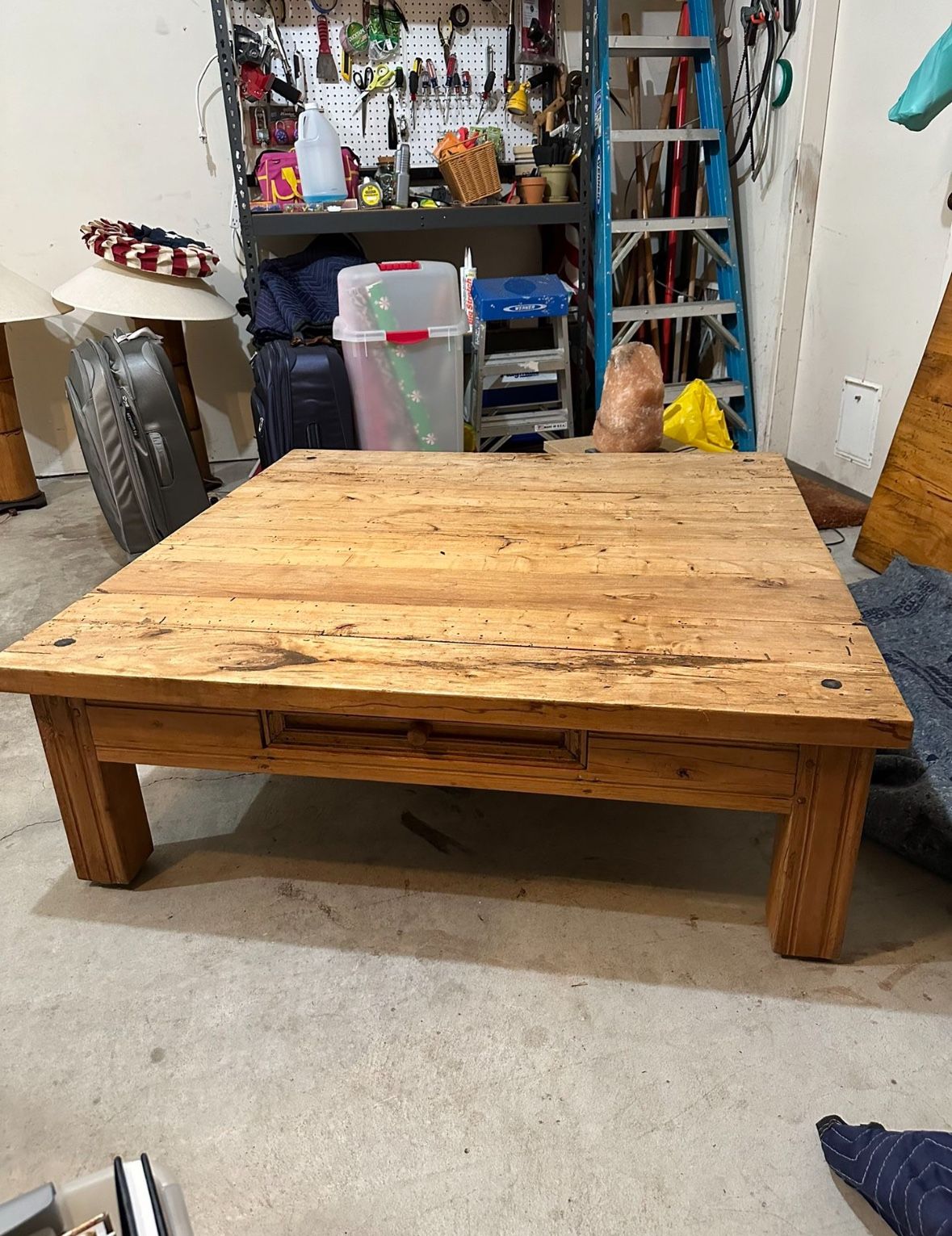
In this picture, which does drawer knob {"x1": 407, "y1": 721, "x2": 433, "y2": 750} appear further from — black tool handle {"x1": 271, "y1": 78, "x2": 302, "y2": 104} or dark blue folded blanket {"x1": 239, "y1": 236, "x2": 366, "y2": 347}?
black tool handle {"x1": 271, "y1": 78, "x2": 302, "y2": 104}

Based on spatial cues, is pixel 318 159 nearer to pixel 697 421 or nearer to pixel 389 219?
pixel 389 219

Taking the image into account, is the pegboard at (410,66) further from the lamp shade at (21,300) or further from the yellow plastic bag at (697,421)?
the yellow plastic bag at (697,421)

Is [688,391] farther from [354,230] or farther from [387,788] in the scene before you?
[387,788]

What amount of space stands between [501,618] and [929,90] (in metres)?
1.63

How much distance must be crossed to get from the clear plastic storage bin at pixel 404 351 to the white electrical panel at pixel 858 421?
1.17 metres

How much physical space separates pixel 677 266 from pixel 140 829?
284 cm

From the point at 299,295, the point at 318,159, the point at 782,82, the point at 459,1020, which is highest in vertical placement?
the point at 782,82

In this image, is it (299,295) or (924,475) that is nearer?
(924,475)

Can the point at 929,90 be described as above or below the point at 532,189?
above

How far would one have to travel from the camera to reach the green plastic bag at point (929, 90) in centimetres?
184

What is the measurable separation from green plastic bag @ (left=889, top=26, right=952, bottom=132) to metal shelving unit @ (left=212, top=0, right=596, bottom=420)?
1.12 m

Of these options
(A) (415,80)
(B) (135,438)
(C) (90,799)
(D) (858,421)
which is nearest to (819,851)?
(C) (90,799)

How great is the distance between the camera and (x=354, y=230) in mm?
2729

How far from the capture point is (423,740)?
1112 mm
